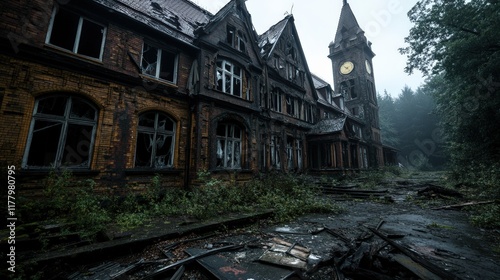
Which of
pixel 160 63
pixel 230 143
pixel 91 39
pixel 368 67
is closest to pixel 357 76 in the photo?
pixel 368 67

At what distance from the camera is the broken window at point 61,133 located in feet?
18.7

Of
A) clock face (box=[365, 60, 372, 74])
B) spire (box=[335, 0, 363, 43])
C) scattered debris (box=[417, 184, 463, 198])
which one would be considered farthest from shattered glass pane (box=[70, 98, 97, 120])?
spire (box=[335, 0, 363, 43])

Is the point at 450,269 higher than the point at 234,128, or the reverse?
the point at 234,128

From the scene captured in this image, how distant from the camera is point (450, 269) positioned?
3.03 metres

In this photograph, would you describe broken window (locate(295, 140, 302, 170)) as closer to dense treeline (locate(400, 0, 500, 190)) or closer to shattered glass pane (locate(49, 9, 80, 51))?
dense treeline (locate(400, 0, 500, 190))

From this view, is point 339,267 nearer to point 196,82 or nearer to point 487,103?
point 196,82

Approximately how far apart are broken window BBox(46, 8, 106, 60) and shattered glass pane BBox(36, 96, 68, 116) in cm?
169

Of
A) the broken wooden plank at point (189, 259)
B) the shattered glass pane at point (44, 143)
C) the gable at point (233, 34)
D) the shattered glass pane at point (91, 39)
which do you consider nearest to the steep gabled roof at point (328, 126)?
the gable at point (233, 34)

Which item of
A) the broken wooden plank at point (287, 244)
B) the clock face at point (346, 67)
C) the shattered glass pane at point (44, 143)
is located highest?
the clock face at point (346, 67)

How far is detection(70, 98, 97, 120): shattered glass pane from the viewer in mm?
6379

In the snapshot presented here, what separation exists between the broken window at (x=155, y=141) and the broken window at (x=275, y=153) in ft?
22.3

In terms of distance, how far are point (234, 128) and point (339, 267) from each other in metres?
8.03

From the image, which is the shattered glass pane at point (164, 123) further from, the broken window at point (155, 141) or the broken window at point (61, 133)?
the broken window at point (61, 133)

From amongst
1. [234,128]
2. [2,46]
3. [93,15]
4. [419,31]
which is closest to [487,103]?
[419,31]
